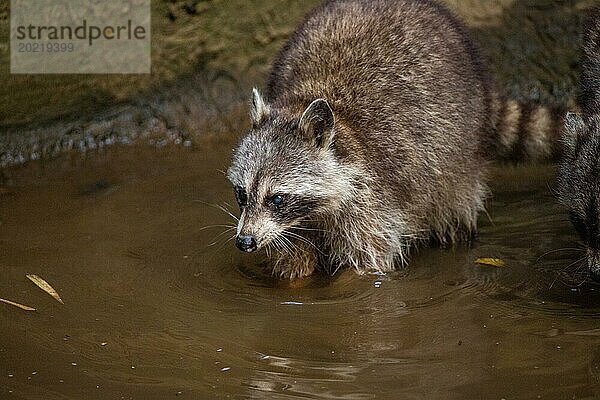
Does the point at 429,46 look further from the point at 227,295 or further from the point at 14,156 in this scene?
the point at 14,156

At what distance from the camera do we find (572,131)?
5617mm

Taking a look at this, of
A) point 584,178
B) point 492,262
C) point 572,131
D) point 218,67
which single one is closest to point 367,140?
point 492,262

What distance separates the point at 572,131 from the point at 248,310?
192cm

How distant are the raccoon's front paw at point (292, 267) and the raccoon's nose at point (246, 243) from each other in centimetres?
40

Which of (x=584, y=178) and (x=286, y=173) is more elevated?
(x=584, y=178)

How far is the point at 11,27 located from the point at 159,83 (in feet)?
4.06

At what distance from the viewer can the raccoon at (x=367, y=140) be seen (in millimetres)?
5715

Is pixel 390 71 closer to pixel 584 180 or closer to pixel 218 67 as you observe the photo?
pixel 584 180

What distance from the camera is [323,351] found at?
4906 millimetres

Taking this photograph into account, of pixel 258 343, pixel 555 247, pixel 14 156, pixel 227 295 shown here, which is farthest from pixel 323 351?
pixel 14 156

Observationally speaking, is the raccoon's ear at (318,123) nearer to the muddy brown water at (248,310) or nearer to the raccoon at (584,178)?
the muddy brown water at (248,310)

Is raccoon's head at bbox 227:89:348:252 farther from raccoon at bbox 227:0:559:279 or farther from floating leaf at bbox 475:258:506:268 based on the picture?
floating leaf at bbox 475:258:506:268

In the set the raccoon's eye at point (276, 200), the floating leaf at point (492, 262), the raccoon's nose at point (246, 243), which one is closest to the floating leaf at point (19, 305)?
the raccoon's nose at point (246, 243)

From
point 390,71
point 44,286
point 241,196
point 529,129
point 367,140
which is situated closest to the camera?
point 44,286
